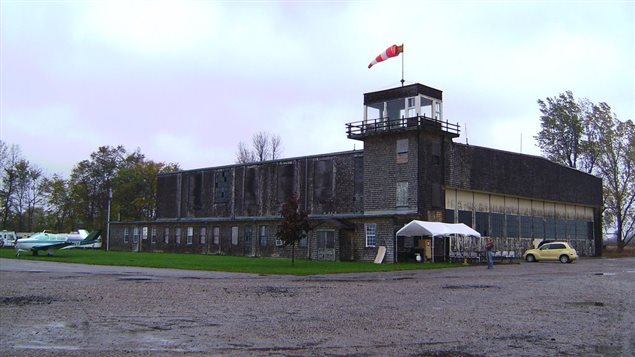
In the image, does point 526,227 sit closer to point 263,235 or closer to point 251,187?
point 263,235

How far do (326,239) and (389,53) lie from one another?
14416 millimetres

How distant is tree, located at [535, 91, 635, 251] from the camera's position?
6981 cm

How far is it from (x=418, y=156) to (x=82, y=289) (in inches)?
1165

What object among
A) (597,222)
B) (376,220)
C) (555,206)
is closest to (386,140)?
(376,220)

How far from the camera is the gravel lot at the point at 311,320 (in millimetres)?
9164

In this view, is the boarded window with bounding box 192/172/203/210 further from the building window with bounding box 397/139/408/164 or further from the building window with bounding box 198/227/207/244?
the building window with bounding box 397/139/408/164

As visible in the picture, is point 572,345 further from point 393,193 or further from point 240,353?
point 393,193

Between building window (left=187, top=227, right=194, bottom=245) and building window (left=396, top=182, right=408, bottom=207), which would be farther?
building window (left=187, top=227, right=194, bottom=245)

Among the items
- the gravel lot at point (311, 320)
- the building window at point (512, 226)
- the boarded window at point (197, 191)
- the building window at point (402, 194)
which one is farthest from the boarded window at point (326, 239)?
the gravel lot at point (311, 320)

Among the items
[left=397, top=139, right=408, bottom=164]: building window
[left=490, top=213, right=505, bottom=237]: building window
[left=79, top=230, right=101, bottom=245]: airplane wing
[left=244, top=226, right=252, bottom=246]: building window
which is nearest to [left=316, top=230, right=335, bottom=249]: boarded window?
[left=397, top=139, right=408, bottom=164]: building window

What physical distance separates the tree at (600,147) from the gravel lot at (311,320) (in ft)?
181

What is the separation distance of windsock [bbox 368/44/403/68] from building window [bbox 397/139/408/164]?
633 centimetres

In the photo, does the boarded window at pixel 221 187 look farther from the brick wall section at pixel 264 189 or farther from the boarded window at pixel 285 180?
the boarded window at pixel 285 180

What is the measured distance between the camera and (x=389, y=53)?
45781mm
